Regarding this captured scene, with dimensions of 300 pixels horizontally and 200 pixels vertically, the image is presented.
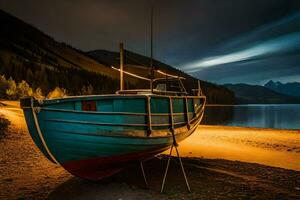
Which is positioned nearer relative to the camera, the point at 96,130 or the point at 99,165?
the point at 96,130

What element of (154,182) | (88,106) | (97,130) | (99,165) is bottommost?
(154,182)

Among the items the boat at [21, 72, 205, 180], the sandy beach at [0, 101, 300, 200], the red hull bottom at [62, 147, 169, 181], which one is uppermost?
the boat at [21, 72, 205, 180]

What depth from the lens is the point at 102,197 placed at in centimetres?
869

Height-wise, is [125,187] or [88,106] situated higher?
[88,106]

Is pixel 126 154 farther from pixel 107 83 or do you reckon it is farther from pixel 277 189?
pixel 107 83

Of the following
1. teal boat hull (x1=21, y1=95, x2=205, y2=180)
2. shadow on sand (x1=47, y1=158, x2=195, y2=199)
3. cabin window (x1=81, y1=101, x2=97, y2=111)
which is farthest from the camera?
shadow on sand (x1=47, y1=158, x2=195, y2=199)

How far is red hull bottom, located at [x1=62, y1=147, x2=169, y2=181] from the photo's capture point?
874 cm

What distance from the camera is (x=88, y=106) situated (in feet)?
28.6

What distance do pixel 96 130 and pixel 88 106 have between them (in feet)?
2.56

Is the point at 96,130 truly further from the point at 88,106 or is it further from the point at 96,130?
the point at 88,106

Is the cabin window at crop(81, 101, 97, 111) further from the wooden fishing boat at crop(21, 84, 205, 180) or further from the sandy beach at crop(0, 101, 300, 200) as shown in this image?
the sandy beach at crop(0, 101, 300, 200)

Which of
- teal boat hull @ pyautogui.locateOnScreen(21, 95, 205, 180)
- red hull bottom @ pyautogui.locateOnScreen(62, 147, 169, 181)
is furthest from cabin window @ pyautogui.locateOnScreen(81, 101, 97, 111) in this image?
red hull bottom @ pyautogui.locateOnScreen(62, 147, 169, 181)

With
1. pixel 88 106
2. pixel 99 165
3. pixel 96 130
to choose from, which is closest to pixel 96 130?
pixel 96 130

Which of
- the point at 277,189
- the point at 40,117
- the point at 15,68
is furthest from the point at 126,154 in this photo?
the point at 15,68
